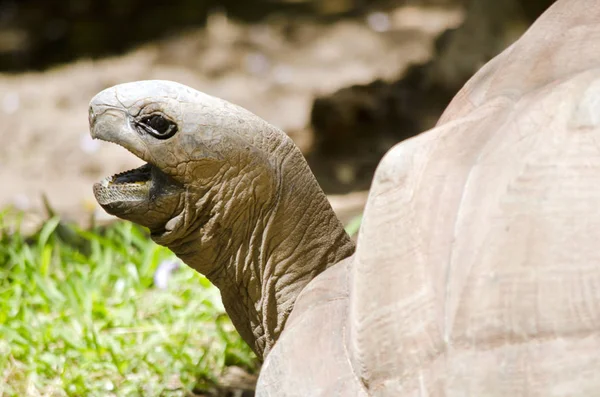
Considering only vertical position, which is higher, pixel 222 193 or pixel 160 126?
pixel 160 126

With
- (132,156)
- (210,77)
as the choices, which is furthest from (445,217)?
(210,77)

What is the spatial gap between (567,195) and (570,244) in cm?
8

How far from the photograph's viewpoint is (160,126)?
1.99 metres

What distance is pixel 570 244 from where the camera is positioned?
57.2 inches

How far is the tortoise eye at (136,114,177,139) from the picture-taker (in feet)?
6.50

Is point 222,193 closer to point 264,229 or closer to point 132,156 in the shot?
point 264,229

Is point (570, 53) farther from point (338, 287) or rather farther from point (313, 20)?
point (313, 20)

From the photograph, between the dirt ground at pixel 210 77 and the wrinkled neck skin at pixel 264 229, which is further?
the dirt ground at pixel 210 77

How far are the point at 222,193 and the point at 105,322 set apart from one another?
1221 millimetres

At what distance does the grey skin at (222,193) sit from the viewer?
1986 millimetres

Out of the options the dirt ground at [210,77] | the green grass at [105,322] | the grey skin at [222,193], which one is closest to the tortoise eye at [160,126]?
the grey skin at [222,193]

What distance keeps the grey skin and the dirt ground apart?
3181 millimetres

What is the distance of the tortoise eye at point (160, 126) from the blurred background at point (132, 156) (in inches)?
39.5

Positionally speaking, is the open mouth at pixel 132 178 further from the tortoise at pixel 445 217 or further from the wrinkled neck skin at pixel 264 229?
the wrinkled neck skin at pixel 264 229
